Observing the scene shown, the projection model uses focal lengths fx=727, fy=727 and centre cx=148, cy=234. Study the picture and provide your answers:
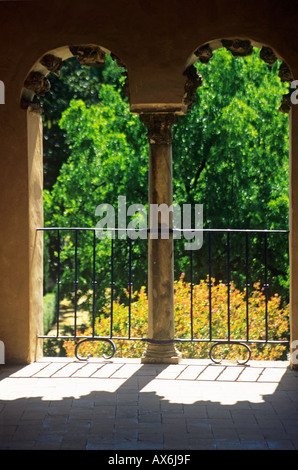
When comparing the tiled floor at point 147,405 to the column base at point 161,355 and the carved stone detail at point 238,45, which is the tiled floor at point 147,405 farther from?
the carved stone detail at point 238,45

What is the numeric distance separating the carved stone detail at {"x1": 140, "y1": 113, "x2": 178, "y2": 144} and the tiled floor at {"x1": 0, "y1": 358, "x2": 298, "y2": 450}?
1.87m

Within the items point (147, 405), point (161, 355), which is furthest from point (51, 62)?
point (147, 405)

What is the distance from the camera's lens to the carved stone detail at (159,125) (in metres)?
6.03

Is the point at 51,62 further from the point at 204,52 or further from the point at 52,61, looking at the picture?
the point at 204,52

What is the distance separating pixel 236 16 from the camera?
5.75 meters

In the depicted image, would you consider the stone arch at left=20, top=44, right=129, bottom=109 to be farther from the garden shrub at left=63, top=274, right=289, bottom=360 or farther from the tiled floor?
the garden shrub at left=63, top=274, right=289, bottom=360

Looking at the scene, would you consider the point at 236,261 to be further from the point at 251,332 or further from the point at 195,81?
the point at 195,81

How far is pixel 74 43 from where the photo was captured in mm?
5922

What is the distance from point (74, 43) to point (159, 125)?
3.14 ft

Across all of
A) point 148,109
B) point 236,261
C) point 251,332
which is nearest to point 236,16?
point 148,109

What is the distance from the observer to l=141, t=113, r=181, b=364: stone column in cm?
605

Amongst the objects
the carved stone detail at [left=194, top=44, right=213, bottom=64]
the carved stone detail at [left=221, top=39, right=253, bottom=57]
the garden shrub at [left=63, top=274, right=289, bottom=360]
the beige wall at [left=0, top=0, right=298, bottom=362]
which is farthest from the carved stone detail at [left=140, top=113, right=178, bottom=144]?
the garden shrub at [left=63, top=274, right=289, bottom=360]

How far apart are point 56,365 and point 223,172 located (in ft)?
30.9
